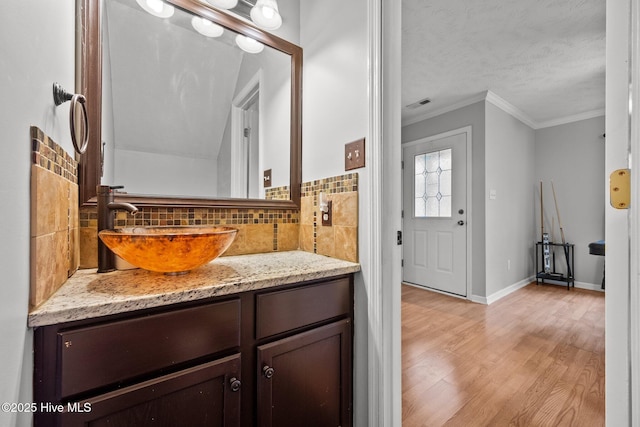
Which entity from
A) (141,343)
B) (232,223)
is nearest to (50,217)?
(141,343)

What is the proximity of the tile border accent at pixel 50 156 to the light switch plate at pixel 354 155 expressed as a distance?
3.14 feet

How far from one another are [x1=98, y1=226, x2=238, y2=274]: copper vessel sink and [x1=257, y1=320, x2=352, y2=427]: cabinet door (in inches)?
14.0

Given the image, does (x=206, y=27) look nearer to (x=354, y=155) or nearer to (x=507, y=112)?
(x=354, y=155)

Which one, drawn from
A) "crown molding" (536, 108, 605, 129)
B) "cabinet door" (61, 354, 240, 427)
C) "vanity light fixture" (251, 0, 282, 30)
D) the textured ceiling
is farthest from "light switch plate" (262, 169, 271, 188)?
"crown molding" (536, 108, 605, 129)

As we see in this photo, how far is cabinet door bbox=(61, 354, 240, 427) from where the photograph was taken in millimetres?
635

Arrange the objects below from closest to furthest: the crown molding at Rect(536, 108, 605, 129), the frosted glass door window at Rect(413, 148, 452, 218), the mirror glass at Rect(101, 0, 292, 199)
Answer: the mirror glass at Rect(101, 0, 292, 199), the frosted glass door window at Rect(413, 148, 452, 218), the crown molding at Rect(536, 108, 605, 129)

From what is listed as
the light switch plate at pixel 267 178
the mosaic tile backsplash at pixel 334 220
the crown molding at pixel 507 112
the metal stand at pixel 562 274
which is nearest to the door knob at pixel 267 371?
the mosaic tile backsplash at pixel 334 220

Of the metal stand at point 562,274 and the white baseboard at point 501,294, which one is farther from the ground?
the metal stand at point 562,274

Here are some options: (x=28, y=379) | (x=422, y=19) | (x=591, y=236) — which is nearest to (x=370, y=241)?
(x=28, y=379)

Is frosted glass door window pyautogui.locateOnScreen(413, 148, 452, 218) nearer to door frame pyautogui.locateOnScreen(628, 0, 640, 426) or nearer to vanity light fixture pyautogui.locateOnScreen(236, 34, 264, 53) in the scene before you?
vanity light fixture pyautogui.locateOnScreen(236, 34, 264, 53)

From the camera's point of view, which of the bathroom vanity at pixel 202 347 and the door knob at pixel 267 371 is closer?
the bathroom vanity at pixel 202 347

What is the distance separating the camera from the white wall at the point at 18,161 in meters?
0.45

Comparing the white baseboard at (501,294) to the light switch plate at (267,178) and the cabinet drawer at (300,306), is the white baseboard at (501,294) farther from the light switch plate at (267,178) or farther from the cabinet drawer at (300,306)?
the light switch plate at (267,178)

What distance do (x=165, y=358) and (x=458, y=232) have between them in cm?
335
